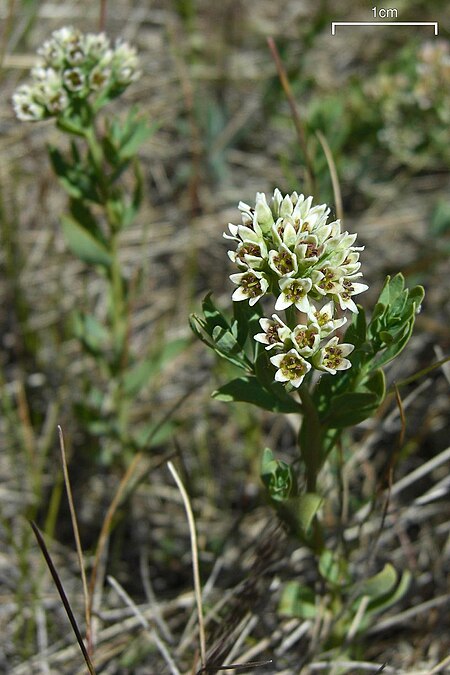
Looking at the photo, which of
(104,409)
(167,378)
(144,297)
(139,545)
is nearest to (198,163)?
(144,297)

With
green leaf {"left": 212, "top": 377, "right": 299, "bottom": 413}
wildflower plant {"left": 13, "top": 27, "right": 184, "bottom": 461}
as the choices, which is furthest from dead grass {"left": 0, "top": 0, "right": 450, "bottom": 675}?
green leaf {"left": 212, "top": 377, "right": 299, "bottom": 413}

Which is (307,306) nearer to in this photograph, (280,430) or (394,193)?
Result: (280,430)

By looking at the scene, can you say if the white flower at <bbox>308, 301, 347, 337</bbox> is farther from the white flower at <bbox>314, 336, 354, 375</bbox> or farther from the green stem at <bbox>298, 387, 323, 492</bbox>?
the green stem at <bbox>298, 387, 323, 492</bbox>

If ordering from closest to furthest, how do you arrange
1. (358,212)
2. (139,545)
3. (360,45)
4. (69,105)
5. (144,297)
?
(69,105) < (139,545) < (144,297) < (358,212) < (360,45)

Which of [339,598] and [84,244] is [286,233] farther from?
[339,598]

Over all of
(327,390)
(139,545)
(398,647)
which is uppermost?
(327,390)

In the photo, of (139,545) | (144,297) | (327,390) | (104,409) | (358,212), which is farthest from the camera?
(358,212)

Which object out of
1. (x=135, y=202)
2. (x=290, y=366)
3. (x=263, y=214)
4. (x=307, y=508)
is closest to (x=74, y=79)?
(x=135, y=202)
